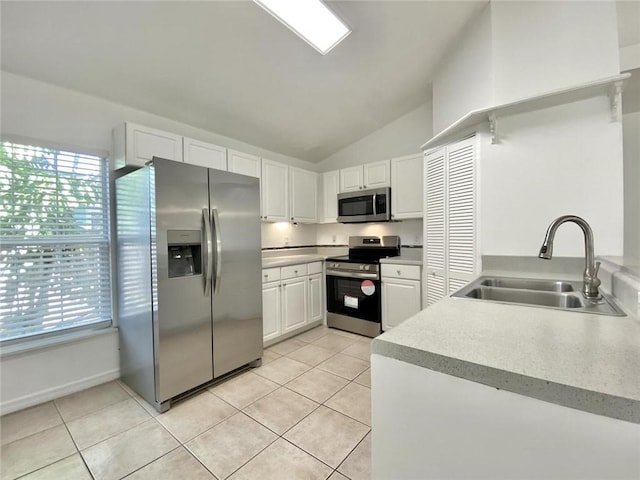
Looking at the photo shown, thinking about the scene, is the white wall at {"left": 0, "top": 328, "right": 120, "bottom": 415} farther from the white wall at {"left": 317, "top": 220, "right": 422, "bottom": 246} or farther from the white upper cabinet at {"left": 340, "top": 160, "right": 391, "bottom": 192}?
the white upper cabinet at {"left": 340, "top": 160, "right": 391, "bottom": 192}

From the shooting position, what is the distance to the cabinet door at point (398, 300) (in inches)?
118

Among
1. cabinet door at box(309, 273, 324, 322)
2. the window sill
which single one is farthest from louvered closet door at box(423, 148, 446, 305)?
the window sill

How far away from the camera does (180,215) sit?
205 centimetres

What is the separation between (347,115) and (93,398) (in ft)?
12.0

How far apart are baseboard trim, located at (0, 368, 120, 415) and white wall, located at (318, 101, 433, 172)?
11.9 ft

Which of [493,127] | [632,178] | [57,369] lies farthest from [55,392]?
[632,178]

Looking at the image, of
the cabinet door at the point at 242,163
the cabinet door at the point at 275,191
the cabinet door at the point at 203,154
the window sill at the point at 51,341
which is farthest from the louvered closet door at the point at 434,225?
the window sill at the point at 51,341

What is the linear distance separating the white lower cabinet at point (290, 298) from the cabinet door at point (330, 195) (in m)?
0.74

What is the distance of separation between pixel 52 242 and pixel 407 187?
11.0 ft

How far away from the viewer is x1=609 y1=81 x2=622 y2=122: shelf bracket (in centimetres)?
165

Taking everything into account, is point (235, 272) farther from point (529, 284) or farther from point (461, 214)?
point (529, 284)

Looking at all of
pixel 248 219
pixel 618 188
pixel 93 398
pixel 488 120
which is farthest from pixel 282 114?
pixel 93 398

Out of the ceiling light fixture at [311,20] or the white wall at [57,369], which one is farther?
the white wall at [57,369]

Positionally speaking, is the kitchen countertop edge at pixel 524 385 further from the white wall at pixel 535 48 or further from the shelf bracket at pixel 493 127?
the white wall at pixel 535 48
